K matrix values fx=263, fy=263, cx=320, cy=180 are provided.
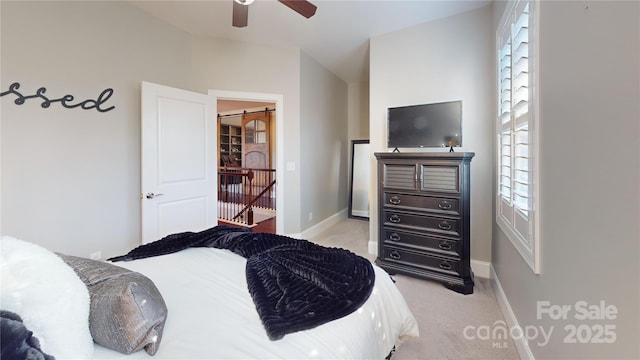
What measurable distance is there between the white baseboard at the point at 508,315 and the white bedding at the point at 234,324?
2.23ft

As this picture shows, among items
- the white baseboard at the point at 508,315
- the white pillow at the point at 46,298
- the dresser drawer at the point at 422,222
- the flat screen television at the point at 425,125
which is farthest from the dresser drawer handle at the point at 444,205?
the white pillow at the point at 46,298

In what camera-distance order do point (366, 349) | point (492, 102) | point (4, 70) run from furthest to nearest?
point (492, 102) < point (4, 70) < point (366, 349)

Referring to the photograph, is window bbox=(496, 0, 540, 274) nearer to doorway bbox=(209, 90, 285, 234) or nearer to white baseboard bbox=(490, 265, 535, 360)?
white baseboard bbox=(490, 265, 535, 360)

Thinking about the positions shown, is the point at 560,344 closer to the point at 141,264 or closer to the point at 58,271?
Answer: the point at 58,271

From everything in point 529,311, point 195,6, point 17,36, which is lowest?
point 529,311

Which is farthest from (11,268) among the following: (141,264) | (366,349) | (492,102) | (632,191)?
(492,102)

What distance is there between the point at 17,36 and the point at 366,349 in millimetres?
3236

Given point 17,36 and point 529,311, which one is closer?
point 529,311

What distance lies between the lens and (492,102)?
2584 mm

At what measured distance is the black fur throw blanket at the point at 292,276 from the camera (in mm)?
988

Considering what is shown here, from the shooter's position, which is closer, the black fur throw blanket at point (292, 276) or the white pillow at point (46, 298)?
the white pillow at point (46, 298)

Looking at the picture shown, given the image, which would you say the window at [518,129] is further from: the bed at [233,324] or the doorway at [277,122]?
the doorway at [277,122]

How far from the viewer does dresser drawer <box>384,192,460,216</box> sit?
2.44 meters

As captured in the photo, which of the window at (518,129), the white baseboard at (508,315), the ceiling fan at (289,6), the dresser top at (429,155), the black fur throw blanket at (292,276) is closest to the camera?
the black fur throw blanket at (292,276)
